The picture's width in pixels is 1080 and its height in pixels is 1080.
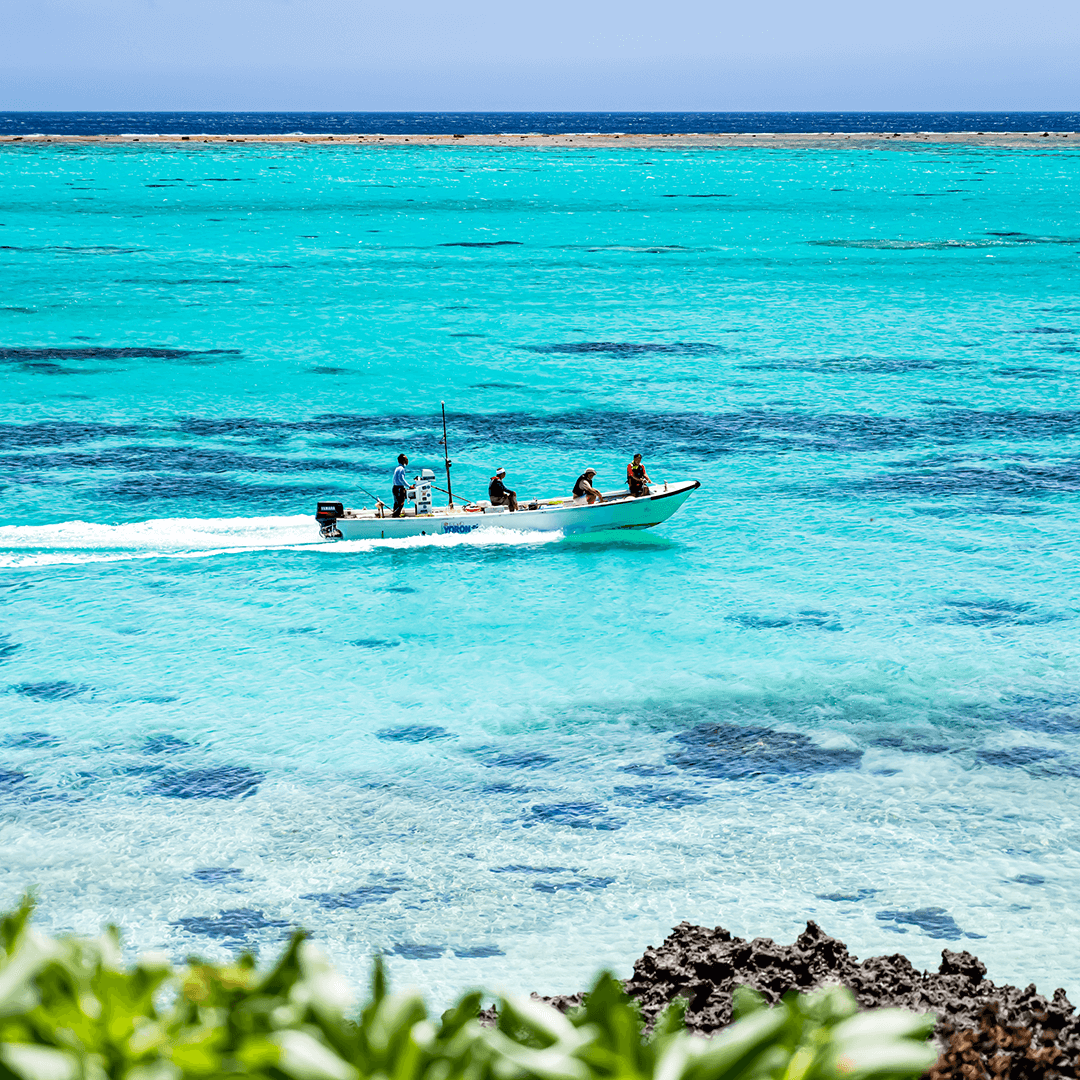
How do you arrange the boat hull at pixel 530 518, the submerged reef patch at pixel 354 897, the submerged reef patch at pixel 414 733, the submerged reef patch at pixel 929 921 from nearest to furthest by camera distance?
1. the submerged reef patch at pixel 929 921
2. the submerged reef patch at pixel 354 897
3. the submerged reef patch at pixel 414 733
4. the boat hull at pixel 530 518

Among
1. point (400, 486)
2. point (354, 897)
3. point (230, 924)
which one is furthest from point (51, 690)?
point (400, 486)

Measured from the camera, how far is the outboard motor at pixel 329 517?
25375 mm

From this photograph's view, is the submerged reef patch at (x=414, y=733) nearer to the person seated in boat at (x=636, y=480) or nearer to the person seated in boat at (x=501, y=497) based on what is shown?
the person seated in boat at (x=501, y=497)

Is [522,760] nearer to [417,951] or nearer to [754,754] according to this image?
[754,754]

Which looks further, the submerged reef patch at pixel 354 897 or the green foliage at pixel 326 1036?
the submerged reef patch at pixel 354 897

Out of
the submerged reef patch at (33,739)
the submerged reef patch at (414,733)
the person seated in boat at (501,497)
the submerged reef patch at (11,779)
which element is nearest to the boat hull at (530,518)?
the person seated in boat at (501,497)

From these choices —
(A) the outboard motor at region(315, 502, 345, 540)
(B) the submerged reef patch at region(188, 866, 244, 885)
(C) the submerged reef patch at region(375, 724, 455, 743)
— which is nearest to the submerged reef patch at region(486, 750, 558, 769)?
(C) the submerged reef patch at region(375, 724, 455, 743)

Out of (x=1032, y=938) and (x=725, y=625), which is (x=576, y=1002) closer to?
(x=1032, y=938)

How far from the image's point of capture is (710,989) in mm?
8906

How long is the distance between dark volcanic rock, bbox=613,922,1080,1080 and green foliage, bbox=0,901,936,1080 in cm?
555

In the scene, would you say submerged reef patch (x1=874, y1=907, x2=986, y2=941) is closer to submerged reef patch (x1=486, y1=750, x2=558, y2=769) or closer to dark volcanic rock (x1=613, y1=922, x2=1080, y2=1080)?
dark volcanic rock (x1=613, y1=922, x2=1080, y2=1080)

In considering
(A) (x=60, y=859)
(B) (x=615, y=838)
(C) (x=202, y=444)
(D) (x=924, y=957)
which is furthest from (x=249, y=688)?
(C) (x=202, y=444)

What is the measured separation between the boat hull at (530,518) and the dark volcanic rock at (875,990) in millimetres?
16661

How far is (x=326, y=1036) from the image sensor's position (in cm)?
243
